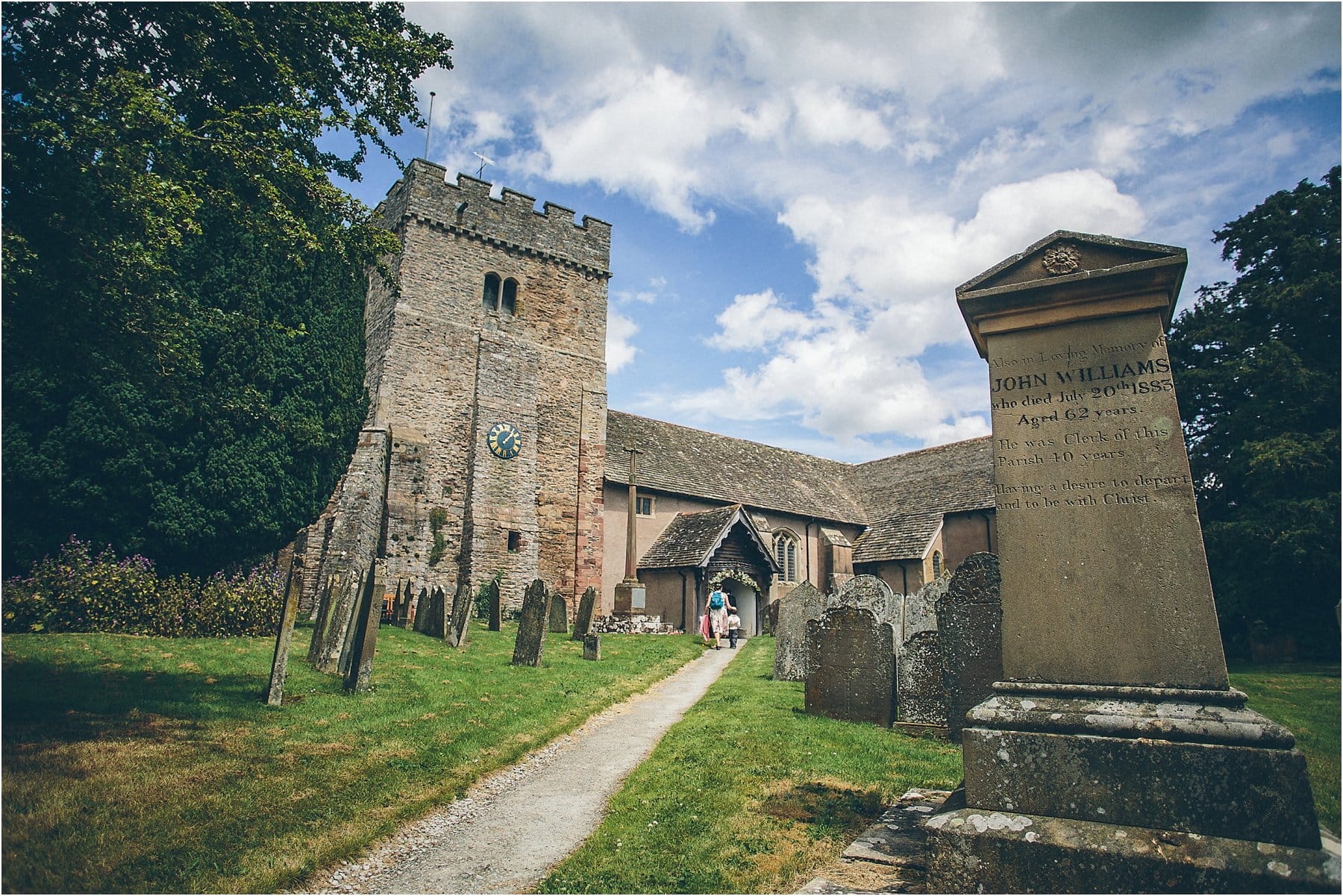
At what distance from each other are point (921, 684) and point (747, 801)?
3.68 meters

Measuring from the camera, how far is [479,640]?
15555 millimetres

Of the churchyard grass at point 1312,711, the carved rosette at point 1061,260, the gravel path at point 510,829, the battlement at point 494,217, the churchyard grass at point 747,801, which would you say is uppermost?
the battlement at point 494,217

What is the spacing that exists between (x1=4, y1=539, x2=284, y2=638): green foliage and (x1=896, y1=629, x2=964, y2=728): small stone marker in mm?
9763

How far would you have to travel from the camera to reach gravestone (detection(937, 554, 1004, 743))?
22.8 ft

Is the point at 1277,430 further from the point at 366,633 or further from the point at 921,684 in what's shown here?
the point at 366,633

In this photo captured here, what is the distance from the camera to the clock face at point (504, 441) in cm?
2245

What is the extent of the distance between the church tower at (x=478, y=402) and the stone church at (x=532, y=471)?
5cm

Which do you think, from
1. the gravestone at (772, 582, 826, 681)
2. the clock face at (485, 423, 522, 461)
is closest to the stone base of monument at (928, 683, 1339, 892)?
the gravestone at (772, 582, 826, 681)

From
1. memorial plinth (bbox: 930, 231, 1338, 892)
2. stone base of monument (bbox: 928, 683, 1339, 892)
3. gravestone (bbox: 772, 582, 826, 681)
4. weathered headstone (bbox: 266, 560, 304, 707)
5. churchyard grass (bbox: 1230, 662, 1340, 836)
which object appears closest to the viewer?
stone base of monument (bbox: 928, 683, 1339, 892)

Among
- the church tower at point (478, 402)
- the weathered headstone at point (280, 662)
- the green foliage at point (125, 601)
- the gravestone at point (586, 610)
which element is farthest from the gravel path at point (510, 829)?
the church tower at point (478, 402)

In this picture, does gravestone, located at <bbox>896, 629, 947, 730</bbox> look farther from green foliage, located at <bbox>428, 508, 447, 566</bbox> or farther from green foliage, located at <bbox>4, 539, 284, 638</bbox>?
green foliage, located at <bbox>428, 508, 447, 566</bbox>

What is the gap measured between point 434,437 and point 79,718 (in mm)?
16075

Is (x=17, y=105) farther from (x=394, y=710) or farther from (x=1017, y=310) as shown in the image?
(x=1017, y=310)

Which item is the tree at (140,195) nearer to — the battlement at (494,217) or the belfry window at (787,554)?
the battlement at (494,217)
